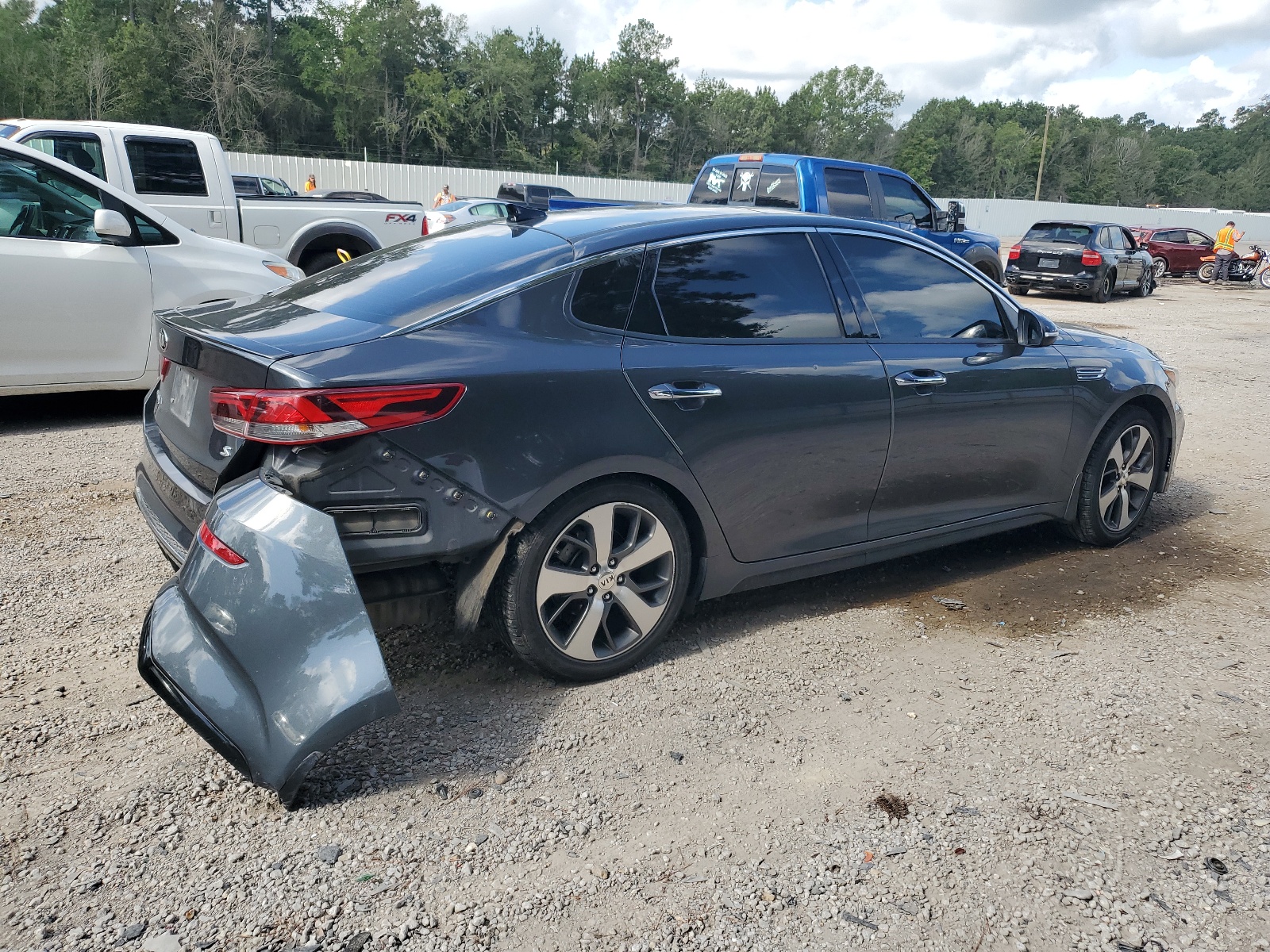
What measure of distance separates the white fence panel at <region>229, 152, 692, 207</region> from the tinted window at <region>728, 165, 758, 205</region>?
21212mm

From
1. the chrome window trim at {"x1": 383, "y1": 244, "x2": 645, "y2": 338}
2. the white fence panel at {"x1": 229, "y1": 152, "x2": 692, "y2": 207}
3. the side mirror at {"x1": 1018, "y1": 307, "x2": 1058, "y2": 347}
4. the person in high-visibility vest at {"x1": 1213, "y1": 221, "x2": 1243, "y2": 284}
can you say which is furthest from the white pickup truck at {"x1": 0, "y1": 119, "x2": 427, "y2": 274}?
the person in high-visibility vest at {"x1": 1213, "y1": 221, "x2": 1243, "y2": 284}

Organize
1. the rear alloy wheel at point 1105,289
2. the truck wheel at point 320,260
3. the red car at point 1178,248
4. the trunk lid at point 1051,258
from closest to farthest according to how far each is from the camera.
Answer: the truck wheel at point 320,260, the trunk lid at point 1051,258, the rear alloy wheel at point 1105,289, the red car at point 1178,248

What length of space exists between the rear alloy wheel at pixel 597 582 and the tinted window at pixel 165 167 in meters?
8.14

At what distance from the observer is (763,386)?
355 cm

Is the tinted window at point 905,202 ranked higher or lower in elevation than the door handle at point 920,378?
higher

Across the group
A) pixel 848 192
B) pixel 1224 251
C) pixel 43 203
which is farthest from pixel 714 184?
pixel 1224 251

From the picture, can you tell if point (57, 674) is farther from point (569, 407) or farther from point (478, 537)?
point (569, 407)

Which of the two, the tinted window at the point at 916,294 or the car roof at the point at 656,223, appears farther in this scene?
the tinted window at the point at 916,294

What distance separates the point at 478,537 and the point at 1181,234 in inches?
1273

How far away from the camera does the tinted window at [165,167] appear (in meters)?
9.38

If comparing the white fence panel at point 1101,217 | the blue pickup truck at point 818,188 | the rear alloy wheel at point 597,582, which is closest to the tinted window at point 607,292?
the rear alloy wheel at point 597,582

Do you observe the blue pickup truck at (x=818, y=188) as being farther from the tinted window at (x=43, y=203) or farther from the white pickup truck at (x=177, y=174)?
the tinted window at (x=43, y=203)

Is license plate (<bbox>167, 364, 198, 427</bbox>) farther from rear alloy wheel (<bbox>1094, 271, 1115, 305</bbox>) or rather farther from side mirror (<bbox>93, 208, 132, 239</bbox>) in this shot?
rear alloy wheel (<bbox>1094, 271, 1115, 305</bbox>)

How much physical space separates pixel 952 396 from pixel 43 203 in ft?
19.4
